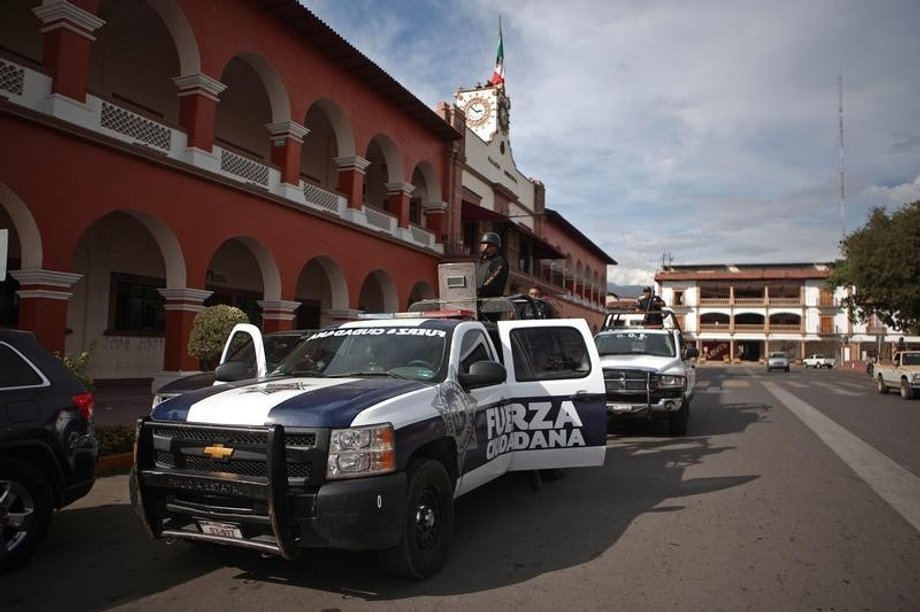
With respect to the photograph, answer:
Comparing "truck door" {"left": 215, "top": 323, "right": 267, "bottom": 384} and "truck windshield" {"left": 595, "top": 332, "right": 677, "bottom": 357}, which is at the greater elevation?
"truck windshield" {"left": 595, "top": 332, "right": 677, "bottom": 357}

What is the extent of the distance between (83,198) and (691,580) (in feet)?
37.9

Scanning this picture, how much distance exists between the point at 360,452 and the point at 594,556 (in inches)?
82.4

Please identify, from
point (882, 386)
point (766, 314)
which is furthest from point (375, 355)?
point (766, 314)

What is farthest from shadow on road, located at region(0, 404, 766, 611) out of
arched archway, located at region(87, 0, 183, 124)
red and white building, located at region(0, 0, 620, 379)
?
arched archway, located at region(87, 0, 183, 124)

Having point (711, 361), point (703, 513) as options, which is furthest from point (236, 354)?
point (711, 361)

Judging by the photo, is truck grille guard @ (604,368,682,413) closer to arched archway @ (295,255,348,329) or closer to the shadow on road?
the shadow on road

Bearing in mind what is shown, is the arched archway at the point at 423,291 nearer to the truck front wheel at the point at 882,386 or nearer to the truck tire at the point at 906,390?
the truck tire at the point at 906,390

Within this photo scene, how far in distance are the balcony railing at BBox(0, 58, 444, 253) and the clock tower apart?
13.3 m

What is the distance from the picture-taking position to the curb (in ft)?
25.6

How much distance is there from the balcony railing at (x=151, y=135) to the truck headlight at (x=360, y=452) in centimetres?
1008

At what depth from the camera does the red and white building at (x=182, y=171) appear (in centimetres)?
1130

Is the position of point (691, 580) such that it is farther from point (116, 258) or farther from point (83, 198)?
point (116, 258)

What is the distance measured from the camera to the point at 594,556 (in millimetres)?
4914

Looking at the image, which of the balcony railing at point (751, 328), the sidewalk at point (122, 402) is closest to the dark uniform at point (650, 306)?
the sidewalk at point (122, 402)
